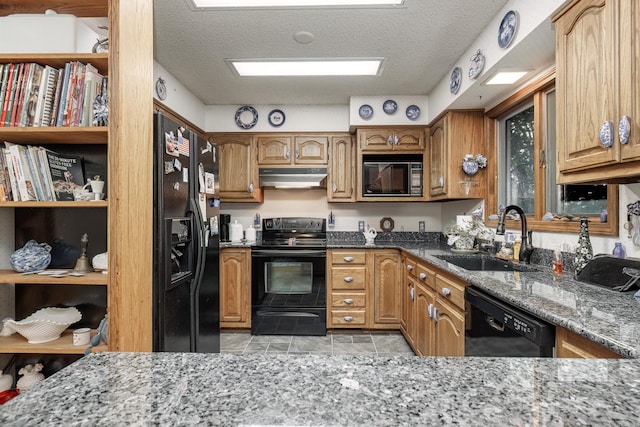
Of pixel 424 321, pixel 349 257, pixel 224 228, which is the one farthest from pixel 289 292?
pixel 424 321

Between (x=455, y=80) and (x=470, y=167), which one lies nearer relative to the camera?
(x=455, y=80)

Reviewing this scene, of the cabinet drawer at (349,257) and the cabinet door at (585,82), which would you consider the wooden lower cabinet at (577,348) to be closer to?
the cabinet door at (585,82)

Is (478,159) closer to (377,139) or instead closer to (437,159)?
(437,159)

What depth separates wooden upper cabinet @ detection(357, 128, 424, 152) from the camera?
3434 mm

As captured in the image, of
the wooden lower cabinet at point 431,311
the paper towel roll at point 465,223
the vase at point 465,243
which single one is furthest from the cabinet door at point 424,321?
the paper towel roll at point 465,223

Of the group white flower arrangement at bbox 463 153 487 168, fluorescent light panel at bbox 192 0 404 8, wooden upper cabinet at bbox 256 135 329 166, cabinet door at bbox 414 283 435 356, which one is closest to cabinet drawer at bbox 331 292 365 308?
cabinet door at bbox 414 283 435 356

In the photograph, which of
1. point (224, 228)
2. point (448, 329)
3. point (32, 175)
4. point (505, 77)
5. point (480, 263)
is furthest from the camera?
point (224, 228)

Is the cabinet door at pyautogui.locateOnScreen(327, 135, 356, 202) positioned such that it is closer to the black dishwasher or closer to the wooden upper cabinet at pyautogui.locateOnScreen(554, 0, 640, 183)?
the black dishwasher

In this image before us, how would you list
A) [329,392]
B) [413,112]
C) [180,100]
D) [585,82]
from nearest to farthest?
1. [329,392]
2. [585,82]
3. [180,100]
4. [413,112]

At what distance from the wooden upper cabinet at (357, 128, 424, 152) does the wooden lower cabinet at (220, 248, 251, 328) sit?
174 cm

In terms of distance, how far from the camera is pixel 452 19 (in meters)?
2.07

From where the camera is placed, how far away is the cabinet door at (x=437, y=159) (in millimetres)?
3012

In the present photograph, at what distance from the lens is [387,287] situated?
323 cm

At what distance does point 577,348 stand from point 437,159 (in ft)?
7.90
